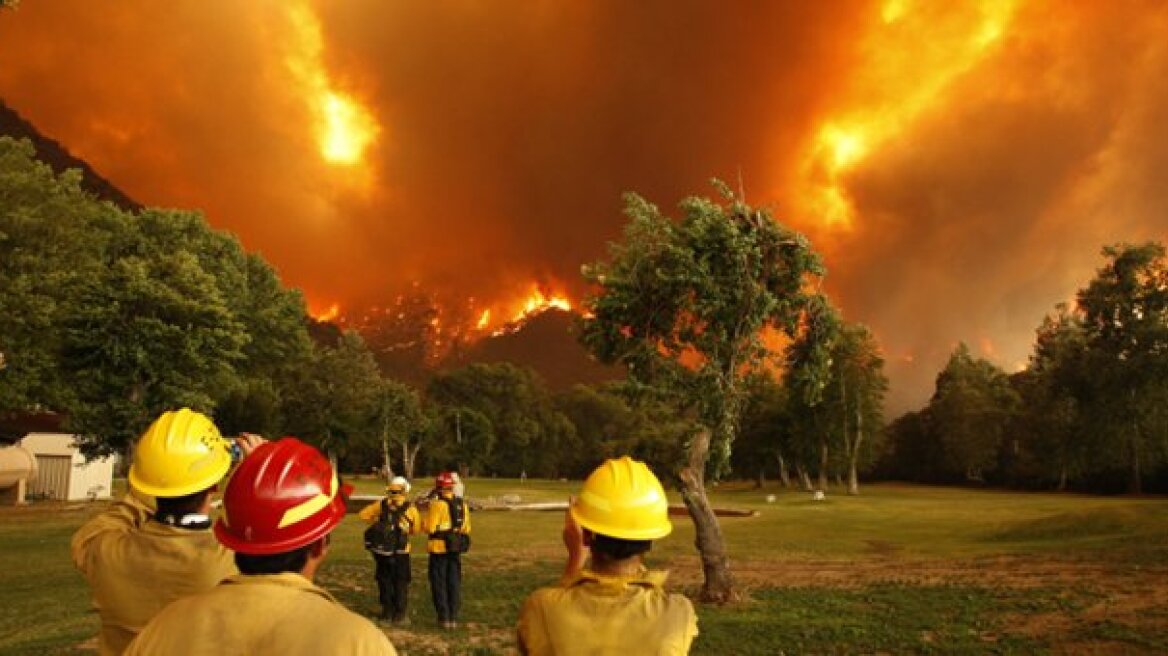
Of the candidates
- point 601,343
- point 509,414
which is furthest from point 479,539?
point 509,414

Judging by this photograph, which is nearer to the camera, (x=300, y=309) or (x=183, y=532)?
(x=183, y=532)

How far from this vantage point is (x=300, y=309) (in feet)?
217

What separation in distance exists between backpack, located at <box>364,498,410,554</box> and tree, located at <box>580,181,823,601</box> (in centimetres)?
708

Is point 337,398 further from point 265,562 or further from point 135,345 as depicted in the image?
point 265,562

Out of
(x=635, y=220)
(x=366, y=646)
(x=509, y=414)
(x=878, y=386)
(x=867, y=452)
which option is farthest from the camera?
(x=509, y=414)

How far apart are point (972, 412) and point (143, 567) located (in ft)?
307

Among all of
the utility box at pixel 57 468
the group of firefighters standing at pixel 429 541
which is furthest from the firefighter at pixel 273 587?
the utility box at pixel 57 468

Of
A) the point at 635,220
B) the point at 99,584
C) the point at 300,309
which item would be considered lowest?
the point at 99,584

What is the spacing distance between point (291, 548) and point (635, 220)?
17975 mm

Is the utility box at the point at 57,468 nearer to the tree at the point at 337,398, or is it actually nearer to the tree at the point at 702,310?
the tree at the point at 337,398

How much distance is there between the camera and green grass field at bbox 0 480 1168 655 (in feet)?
48.9

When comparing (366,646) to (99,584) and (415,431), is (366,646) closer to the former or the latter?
(99,584)

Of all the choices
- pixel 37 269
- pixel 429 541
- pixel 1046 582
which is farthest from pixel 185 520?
pixel 37 269

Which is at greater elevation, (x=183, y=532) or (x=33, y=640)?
(x=183, y=532)
